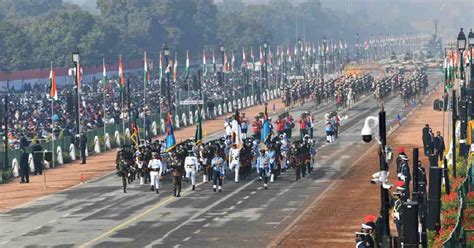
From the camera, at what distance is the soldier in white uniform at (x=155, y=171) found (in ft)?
156

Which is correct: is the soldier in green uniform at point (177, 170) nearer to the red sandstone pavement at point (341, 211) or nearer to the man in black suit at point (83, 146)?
the red sandstone pavement at point (341, 211)

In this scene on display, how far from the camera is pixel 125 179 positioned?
49344 millimetres

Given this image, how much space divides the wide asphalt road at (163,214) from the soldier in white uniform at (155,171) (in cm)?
38

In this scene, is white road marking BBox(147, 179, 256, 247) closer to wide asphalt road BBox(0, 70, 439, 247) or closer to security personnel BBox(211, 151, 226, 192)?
wide asphalt road BBox(0, 70, 439, 247)

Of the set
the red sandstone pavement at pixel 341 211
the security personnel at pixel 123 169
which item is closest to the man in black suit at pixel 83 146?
the security personnel at pixel 123 169

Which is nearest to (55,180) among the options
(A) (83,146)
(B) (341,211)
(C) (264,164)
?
(A) (83,146)

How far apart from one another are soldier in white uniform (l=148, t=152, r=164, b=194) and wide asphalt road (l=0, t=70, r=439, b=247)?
38 centimetres

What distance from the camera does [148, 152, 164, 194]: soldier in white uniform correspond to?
47466mm

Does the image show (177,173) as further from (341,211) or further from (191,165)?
(341,211)

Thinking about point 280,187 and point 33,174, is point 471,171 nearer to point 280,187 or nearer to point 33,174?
point 280,187

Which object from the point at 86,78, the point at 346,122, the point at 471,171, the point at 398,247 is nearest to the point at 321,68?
the point at 86,78

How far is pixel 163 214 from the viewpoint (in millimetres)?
42750

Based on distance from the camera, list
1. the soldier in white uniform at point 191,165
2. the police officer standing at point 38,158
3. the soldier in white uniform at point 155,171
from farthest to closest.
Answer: the police officer standing at point 38,158
the soldier in white uniform at point 191,165
the soldier in white uniform at point 155,171

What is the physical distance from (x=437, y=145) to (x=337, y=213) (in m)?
12.0
